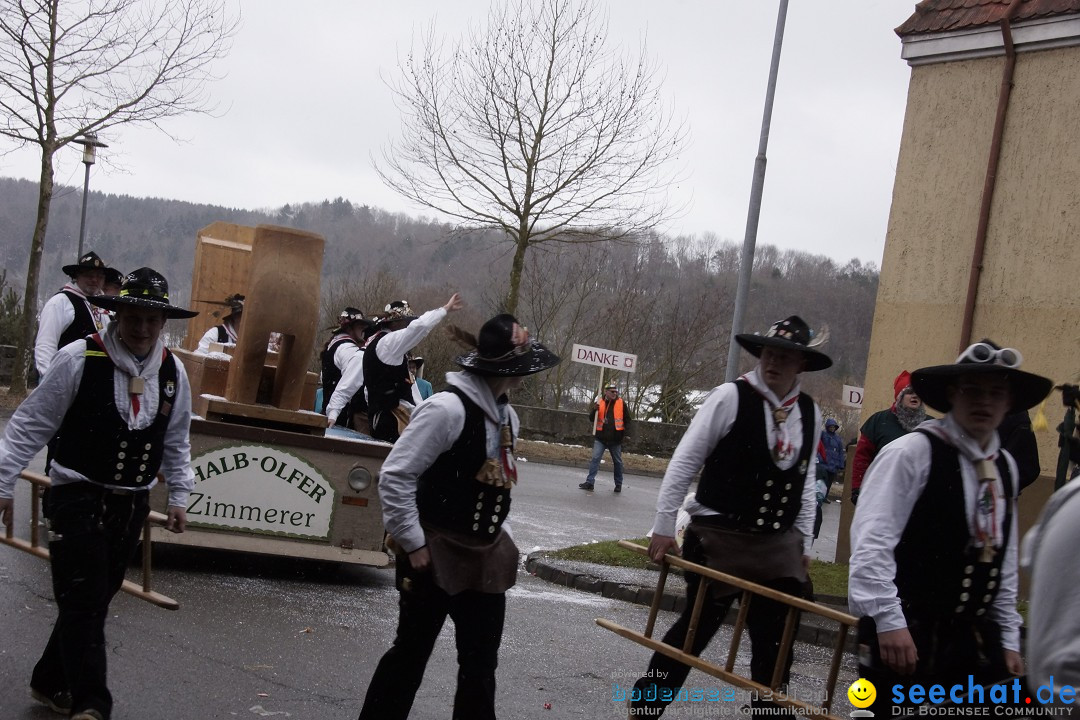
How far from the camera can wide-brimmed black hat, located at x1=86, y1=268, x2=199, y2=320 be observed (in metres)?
4.67

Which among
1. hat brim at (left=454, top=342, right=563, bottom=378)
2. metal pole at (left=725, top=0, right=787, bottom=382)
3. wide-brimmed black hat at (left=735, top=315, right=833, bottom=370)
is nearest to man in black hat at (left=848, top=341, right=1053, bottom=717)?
wide-brimmed black hat at (left=735, top=315, right=833, bottom=370)

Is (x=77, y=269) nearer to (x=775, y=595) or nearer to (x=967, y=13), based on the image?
(x=775, y=595)

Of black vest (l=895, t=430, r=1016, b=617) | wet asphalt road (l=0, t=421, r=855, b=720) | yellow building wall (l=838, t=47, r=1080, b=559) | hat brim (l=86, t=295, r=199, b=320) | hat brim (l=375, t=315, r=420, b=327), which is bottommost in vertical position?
wet asphalt road (l=0, t=421, r=855, b=720)

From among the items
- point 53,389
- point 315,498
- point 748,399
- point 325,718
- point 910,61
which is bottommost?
point 325,718

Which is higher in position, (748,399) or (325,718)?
(748,399)

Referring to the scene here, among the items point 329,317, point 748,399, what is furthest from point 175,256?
point 748,399

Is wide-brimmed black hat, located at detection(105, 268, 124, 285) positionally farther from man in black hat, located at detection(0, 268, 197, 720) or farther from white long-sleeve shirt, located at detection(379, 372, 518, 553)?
white long-sleeve shirt, located at detection(379, 372, 518, 553)

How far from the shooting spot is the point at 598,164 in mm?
24547

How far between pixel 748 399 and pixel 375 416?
535cm

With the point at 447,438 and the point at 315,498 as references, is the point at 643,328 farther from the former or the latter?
the point at 447,438

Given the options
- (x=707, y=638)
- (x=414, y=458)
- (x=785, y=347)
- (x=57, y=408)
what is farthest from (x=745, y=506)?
(x=57, y=408)

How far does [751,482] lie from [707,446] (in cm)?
23

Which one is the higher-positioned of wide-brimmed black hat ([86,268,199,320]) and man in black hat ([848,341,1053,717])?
wide-brimmed black hat ([86,268,199,320])

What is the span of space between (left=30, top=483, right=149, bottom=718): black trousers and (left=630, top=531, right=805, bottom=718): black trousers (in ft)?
6.89
